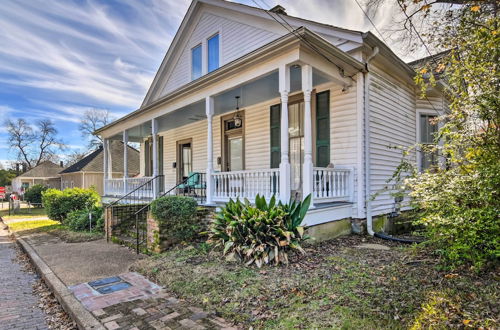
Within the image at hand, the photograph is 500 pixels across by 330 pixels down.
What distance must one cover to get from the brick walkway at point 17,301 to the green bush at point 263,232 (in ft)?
8.62

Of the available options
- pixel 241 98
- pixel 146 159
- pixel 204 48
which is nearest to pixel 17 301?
pixel 241 98

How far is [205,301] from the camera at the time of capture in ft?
11.2

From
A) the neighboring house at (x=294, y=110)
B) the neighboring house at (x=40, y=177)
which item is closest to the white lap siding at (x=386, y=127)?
the neighboring house at (x=294, y=110)

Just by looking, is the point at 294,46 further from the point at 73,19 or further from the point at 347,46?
the point at 73,19

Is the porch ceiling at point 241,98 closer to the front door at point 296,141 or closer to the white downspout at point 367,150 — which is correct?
the front door at point 296,141

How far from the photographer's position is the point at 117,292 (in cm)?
398

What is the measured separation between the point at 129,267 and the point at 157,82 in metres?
9.72

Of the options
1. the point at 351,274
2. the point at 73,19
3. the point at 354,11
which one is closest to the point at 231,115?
the point at 354,11

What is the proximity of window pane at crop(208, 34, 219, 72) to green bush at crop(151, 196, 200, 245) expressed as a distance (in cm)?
595

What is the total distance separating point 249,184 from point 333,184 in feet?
6.02

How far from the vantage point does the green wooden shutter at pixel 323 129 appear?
709 cm

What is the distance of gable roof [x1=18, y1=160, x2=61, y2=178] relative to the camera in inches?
1390

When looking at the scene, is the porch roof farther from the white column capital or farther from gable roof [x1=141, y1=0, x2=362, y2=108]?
gable roof [x1=141, y1=0, x2=362, y2=108]

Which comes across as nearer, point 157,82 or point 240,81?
point 240,81
